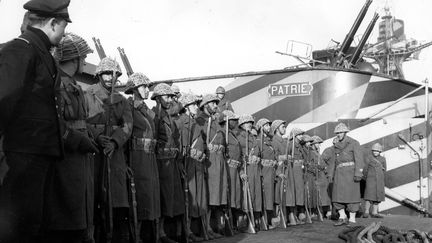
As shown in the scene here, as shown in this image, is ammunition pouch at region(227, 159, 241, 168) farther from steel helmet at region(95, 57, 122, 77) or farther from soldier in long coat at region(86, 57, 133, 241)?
steel helmet at region(95, 57, 122, 77)

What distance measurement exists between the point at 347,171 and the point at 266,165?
1.49 metres

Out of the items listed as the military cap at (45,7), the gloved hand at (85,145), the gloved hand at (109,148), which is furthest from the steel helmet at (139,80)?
the military cap at (45,7)

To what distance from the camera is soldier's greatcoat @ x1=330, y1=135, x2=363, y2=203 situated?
27.3 feet

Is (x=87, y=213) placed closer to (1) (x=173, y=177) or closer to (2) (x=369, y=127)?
(1) (x=173, y=177)

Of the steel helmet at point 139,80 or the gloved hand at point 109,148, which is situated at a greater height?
the steel helmet at point 139,80

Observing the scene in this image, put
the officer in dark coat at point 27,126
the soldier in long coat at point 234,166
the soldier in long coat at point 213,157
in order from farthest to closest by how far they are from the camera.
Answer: the soldier in long coat at point 234,166 → the soldier in long coat at point 213,157 → the officer in dark coat at point 27,126

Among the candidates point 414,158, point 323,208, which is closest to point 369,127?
point 414,158

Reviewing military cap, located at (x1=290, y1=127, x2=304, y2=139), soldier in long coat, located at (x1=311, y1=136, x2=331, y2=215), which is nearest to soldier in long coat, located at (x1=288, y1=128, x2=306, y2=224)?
military cap, located at (x1=290, y1=127, x2=304, y2=139)

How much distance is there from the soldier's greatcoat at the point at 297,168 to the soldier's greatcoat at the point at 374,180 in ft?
4.71

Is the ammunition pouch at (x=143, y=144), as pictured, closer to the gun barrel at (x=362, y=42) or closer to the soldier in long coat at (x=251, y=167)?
the soldier in long coat at (x=251, y=167)

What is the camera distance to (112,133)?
423 cm

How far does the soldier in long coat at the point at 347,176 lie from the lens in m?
8.32

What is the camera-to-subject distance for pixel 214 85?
10133mm

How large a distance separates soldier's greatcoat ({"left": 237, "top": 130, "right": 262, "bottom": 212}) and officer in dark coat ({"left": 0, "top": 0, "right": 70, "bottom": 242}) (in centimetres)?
495
